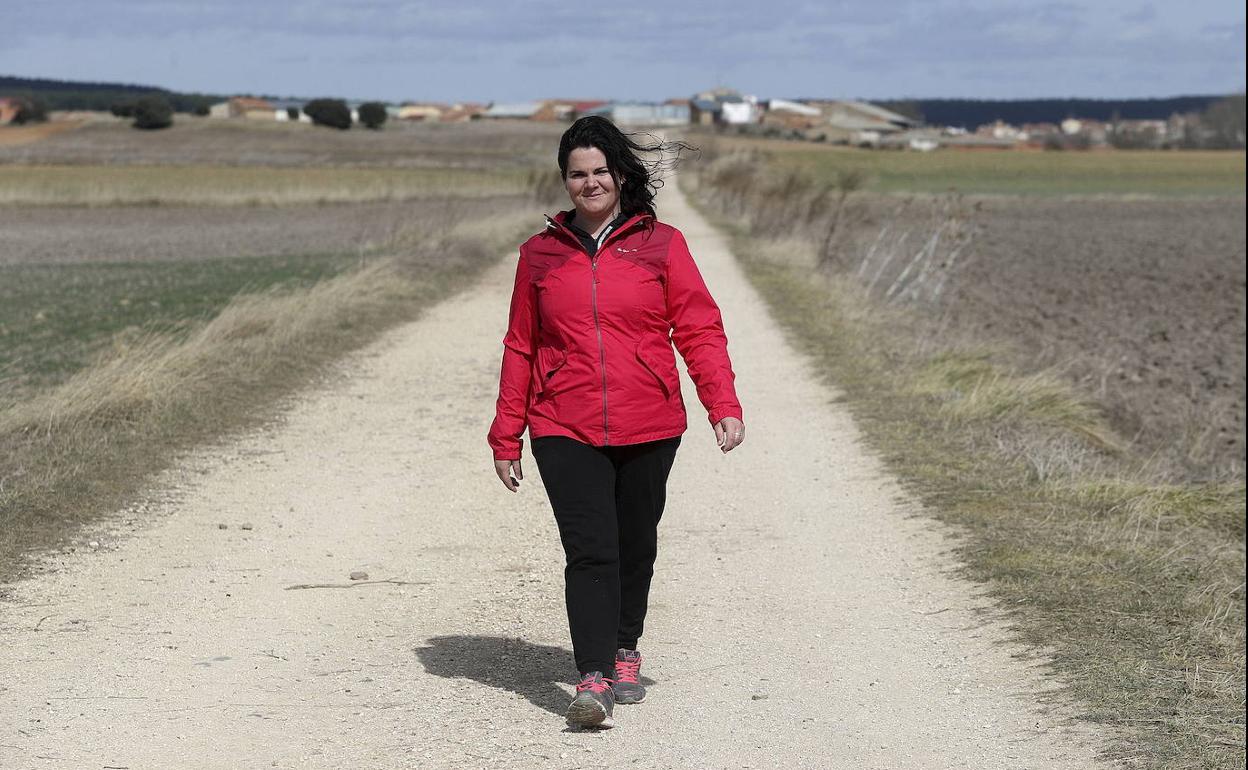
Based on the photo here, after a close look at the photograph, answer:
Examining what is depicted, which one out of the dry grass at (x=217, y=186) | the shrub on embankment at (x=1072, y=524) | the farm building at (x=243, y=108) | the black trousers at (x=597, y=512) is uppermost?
the farm building at (x=243, y=108)

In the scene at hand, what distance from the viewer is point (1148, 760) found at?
4344mm

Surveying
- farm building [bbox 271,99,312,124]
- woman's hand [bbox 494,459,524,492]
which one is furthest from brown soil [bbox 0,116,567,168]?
woman's hand [bbox 494,459,524,492]

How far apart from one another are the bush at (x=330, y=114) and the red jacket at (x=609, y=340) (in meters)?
94.9

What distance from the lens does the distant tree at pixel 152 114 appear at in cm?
7331

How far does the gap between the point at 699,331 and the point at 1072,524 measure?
3.51 meters

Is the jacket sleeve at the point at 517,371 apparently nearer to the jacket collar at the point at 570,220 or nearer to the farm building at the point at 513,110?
the jacket collar at the point at 570,220

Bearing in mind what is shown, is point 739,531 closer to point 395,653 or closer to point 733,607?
point 733,607

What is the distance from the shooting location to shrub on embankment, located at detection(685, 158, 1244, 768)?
195 inches

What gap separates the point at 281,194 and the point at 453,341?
127ft

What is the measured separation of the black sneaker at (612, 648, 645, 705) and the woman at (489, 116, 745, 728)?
16 centimetres

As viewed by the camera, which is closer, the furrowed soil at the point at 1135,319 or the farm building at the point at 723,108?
the furrowed soil at the point at 1135,319

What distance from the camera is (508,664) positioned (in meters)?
5.34

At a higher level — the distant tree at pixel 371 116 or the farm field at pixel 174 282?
the distant tree at pixel 371 116

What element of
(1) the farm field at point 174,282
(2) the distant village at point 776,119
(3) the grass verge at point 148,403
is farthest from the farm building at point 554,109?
(3) the grass verge at point 148,403
